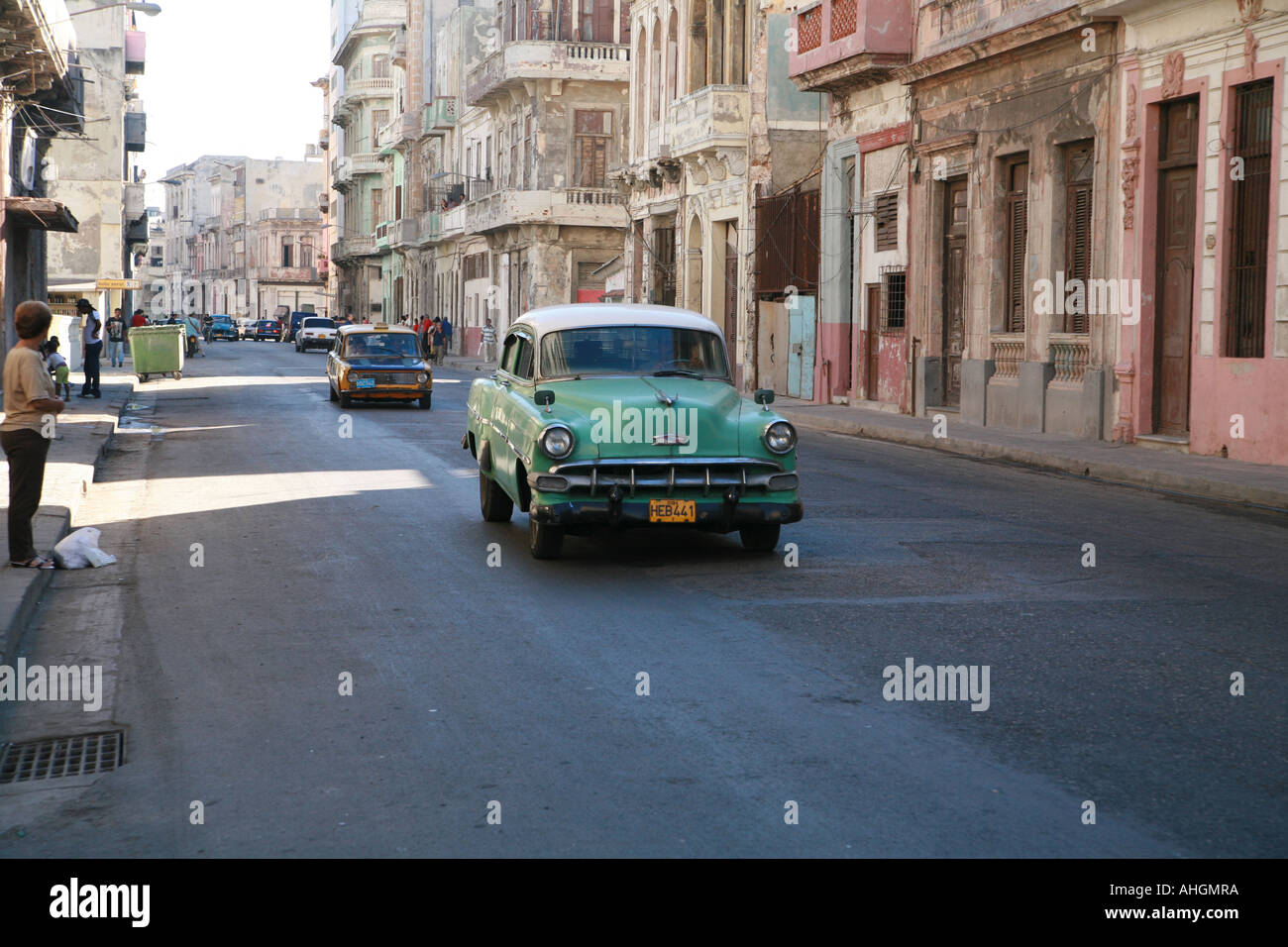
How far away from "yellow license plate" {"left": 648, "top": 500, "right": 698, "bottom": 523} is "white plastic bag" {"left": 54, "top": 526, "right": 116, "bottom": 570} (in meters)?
3.72

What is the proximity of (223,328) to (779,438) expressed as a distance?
293 ft

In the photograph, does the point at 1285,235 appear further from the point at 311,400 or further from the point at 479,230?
the point at 479,230

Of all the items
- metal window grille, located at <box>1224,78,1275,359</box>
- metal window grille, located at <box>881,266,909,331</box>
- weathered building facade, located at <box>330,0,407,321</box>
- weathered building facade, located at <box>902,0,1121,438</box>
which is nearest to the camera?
metal window grille, located at <box>1224,78,1275,359</box>

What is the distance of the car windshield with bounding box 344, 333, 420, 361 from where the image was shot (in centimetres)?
2953

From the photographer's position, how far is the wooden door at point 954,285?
26.9 metres

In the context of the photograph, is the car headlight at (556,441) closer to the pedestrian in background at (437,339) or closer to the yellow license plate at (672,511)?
the yellow license plate at (672,511)

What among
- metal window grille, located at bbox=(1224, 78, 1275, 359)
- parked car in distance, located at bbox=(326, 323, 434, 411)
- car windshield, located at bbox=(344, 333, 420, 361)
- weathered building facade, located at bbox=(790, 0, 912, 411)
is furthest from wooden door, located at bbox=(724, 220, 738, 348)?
metal window grille, located at bbox=(1224, 78, 1275, 359)

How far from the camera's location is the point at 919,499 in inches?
577

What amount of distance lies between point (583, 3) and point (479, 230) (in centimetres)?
942

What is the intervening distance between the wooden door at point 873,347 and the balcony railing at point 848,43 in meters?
3.99

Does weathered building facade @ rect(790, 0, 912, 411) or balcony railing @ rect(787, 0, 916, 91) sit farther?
weathered building facade @ rect(790, 0, 912, 411)

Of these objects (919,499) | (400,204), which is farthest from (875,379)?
(400,204)

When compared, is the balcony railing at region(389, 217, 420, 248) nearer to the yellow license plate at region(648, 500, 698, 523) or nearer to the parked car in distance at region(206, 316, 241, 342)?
the parked car in distance at region(206, 316, 241, 342)

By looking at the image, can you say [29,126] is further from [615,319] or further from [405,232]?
[405,232]
